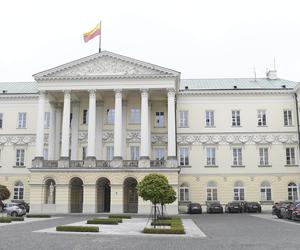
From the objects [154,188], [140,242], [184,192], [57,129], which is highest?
[57,129]

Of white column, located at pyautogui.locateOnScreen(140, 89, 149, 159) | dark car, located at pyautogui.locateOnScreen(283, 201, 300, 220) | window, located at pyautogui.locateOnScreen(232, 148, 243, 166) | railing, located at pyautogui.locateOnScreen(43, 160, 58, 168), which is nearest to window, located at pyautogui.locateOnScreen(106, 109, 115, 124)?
white column, located at pyautogui.locateOnScreen(140, 89, 149, 159)

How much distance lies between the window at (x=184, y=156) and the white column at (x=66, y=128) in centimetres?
1435

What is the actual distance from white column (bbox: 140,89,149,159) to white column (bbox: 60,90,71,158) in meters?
8.72

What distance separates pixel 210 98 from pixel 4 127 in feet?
91.3

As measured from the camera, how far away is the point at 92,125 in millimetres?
49438

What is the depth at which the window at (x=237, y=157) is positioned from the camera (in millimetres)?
53812

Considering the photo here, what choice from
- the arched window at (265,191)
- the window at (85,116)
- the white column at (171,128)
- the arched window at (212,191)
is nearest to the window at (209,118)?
the white column at (171,128)

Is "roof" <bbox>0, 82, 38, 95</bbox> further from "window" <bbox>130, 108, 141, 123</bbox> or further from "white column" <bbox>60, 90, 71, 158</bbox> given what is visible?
"window" <bbox>130, 108, 141, 123</bbox>

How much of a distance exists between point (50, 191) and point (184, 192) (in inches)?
657

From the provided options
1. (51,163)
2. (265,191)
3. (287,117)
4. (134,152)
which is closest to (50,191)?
(51,163)

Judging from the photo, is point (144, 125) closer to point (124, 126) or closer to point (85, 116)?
point (124, 126)

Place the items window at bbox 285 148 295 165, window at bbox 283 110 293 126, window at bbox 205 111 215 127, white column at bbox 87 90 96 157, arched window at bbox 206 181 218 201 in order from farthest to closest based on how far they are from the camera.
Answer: window at bbox 205 111 215 127
window at bbox 283 110 293 126
window at bbox 285 148 295 165
arched window at bbox 206 181 218 201
white column at bbox 87 90 96 157

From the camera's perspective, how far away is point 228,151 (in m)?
54.0

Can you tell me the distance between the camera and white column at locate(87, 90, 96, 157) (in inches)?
1924
